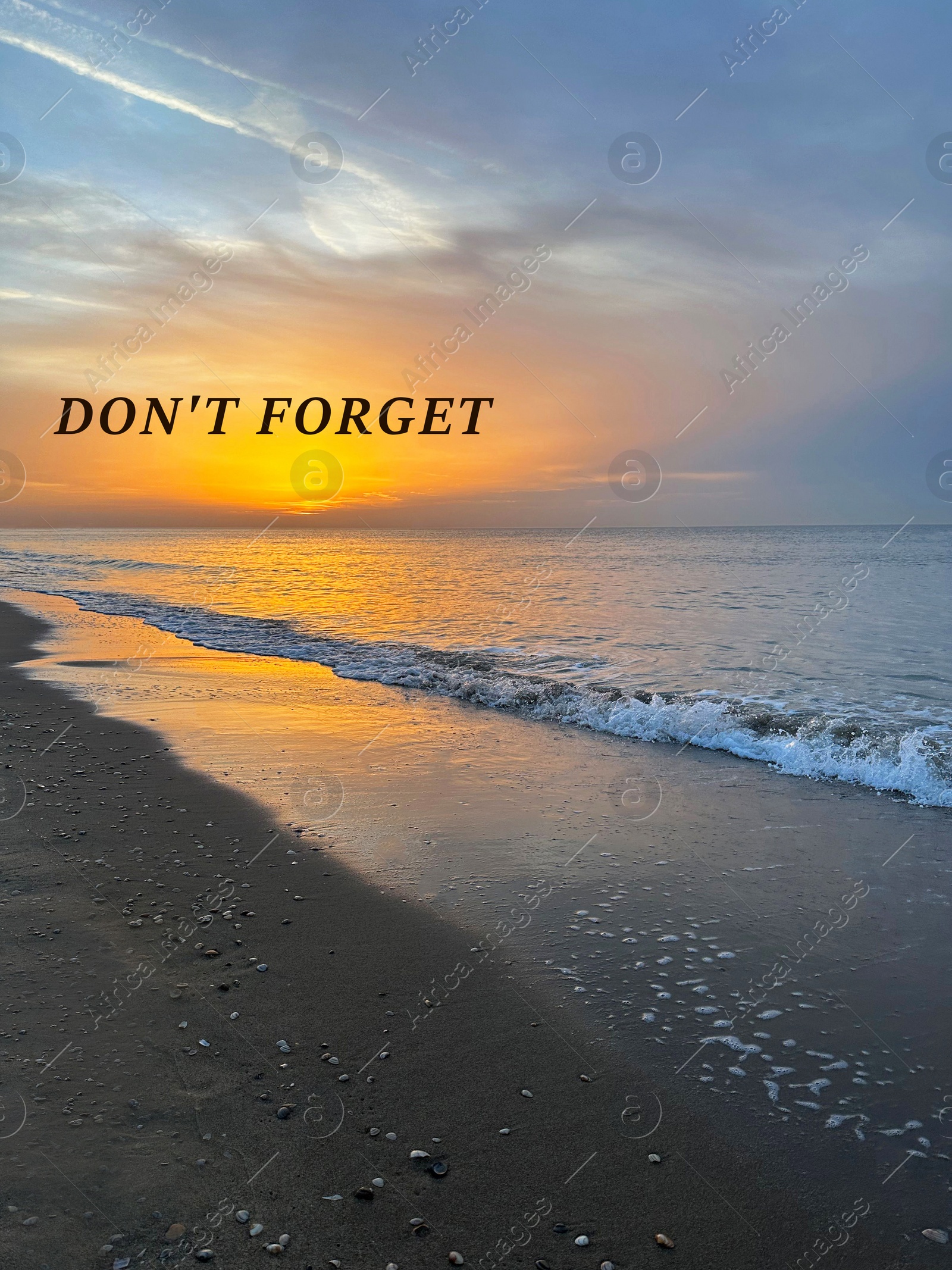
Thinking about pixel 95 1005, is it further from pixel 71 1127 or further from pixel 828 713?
pixel 828 713

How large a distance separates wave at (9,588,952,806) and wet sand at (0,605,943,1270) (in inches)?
170

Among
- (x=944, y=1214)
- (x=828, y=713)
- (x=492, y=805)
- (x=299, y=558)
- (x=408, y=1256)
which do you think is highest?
(x=299, y=558)

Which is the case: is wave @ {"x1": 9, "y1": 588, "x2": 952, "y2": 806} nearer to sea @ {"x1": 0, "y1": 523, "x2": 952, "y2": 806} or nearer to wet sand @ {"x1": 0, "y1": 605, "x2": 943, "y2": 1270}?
sea @ {"x1": 0, "y1": 523, "x2": 952, "y2": 806}

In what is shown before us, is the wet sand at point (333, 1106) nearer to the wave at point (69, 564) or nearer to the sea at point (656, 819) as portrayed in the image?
the sea at point (656, 819)

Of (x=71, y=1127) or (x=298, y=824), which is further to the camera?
(x=298, y=824)

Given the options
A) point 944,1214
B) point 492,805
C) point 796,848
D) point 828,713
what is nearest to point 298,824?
point 492,805

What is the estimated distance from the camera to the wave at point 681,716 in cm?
1017

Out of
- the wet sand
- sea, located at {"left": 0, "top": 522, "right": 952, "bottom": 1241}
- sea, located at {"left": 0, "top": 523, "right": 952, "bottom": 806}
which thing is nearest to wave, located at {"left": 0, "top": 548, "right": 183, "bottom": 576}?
sea, located at {"left": 0, "top": 523, "right": 952, "bottom": 806}

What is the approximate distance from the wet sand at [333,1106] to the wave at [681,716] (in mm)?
4329

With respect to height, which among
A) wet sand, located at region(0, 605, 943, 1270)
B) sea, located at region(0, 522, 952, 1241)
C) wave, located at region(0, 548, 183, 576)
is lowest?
wet sand, located at region(0, 605, 943, 1270)

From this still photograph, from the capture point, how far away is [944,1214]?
345 centimetres

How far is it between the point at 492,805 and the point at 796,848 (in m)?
3.15

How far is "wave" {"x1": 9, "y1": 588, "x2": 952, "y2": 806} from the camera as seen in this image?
33.4ft

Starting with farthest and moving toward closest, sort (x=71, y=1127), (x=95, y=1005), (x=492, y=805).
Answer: (x=492, y=805) < (x=95, y=1005) < (x=71, y=1127)
